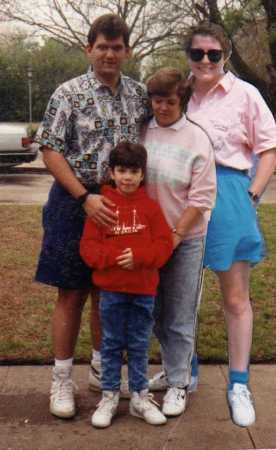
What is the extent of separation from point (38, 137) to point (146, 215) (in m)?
0.62

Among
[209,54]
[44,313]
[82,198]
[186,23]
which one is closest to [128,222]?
[82,198]

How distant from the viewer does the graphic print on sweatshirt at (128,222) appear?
3049 mm

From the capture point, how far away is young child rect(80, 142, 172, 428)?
3.02 m

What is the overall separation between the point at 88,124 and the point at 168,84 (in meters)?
0.41

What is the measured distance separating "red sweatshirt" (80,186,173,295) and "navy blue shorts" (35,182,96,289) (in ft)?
0.45

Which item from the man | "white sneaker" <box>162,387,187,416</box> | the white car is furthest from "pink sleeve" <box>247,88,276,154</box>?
the white car

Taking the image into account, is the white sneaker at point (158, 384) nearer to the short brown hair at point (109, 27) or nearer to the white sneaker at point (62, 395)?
the white sneaker at point (62, 395)

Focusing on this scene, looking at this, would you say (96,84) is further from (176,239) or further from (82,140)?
(176,239)

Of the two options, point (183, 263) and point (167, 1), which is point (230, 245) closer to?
point (183, 263)

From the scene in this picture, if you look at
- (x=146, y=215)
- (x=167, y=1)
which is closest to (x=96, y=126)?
(x=146, y=215)

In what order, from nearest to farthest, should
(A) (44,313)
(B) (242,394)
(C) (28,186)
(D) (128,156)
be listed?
(D) (128,156) < (B) (242,394) < (A) (44,313) < (C) (28,186)

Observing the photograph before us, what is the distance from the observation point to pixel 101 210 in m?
3.03

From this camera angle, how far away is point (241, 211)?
3.21 metres

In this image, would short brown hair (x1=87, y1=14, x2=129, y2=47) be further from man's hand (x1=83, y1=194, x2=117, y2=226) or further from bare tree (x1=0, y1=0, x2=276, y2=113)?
bare tree (x1=0, y1=0, x2=276, y2=113)
